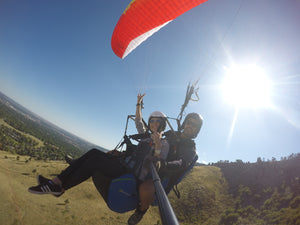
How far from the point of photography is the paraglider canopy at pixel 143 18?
18.5 feet

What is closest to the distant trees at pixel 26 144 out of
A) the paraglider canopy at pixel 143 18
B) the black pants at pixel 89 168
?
the paraglider canopy at pixel 143 18

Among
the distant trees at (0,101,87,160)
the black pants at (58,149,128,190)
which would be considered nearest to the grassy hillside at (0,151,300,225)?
the black pants at (58,149,128,190)

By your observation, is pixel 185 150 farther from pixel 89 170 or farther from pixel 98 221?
pixel 98 221

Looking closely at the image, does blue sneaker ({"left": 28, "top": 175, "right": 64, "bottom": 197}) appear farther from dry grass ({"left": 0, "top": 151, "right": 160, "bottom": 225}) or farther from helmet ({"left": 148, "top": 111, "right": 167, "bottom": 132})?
dry grass ({"left": 0, "top": 151, "right": 160, "bottom": 225})

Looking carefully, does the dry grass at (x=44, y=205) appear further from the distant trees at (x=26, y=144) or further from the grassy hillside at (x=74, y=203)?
the distant trees at (x=26, y=144)

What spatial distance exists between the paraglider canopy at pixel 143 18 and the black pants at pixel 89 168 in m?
6.11

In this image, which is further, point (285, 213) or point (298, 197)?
point (298, 197)

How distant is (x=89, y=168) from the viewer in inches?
105

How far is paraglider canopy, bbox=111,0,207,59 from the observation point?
5.65m

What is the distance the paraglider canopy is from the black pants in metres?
6.11

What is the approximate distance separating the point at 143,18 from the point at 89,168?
643 cm

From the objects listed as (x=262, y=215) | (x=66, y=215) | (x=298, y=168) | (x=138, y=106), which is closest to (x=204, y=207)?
(x=262, y=215)

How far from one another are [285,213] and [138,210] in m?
33.4

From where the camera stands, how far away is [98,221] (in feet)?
55.9
